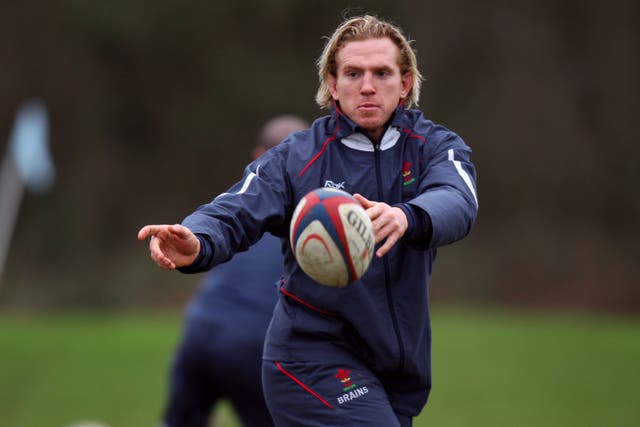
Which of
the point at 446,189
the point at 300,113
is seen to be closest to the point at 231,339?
the point at 446,189

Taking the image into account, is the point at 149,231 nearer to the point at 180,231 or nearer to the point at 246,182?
the point at 180,231

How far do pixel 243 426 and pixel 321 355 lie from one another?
6.70ft

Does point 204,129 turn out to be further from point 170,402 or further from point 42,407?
point 170,402

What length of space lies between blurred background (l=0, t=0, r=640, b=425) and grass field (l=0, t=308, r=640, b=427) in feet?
22.0

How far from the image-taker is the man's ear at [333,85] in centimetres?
432

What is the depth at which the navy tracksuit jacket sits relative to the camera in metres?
3.98

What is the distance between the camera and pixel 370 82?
164 inches

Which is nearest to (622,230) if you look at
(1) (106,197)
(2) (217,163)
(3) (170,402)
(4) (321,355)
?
(2) (217,163)

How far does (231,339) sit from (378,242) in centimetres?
205

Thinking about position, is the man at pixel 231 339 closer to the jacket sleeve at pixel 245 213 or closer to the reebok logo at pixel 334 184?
the jacket sleeve at pixel 245 213

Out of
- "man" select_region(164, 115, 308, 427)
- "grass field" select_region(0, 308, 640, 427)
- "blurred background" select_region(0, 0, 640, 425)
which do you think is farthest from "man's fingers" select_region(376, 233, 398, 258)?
"blurred background" select_region(0, 0, 640, 425)

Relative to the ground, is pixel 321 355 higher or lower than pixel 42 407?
higher

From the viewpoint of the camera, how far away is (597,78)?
2572 centimetres

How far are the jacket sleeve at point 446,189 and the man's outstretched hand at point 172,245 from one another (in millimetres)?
797
